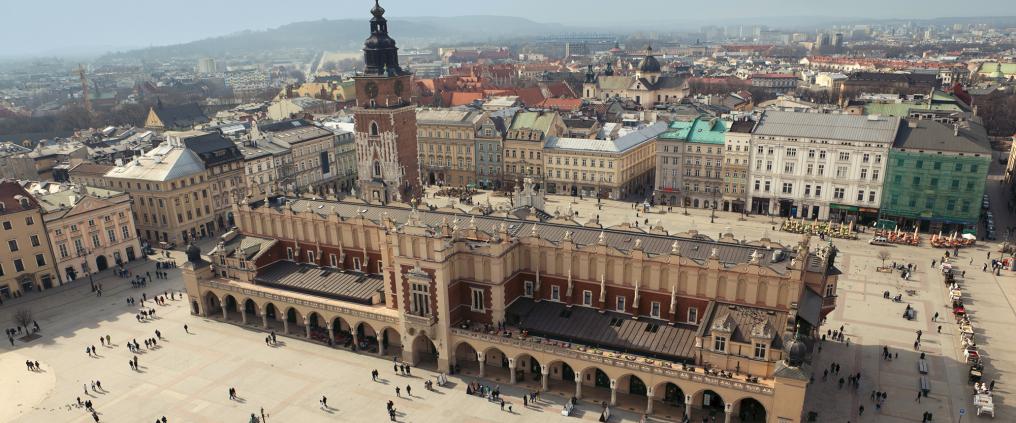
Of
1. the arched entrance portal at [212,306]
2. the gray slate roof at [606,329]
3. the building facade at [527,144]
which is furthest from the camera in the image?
the building facade at [527,144]

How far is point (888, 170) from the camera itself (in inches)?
3984

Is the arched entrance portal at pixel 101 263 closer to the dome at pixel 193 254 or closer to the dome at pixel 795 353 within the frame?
the dome at pixel 193 254

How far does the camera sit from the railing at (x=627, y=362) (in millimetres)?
50156

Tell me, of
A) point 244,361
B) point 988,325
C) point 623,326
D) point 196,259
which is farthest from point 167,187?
point 988,325

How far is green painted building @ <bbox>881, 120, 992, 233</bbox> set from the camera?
96125mm

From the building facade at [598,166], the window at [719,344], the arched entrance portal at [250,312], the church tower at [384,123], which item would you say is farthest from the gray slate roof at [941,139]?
the arched entrance portal at [250,312]

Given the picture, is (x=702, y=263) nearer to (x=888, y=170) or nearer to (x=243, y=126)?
(x=888, y=170)

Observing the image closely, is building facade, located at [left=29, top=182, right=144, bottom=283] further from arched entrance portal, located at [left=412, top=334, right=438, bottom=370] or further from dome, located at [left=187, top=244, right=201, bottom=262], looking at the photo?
arched entrance portal, located at [left=412, top=334, right=438, bottom=370]

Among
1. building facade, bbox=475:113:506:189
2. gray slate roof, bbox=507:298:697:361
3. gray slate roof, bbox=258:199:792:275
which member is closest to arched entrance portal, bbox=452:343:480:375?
gray slate roof, bbox=507:298:697:361

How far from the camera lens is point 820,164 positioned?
10575 centimetres

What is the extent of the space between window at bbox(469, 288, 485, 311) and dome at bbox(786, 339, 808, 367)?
88.0 feet

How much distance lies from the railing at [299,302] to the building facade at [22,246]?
2857 cm

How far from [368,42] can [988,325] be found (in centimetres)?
8551

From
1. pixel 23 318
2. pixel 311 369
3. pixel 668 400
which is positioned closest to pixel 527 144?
pixel 311 369
